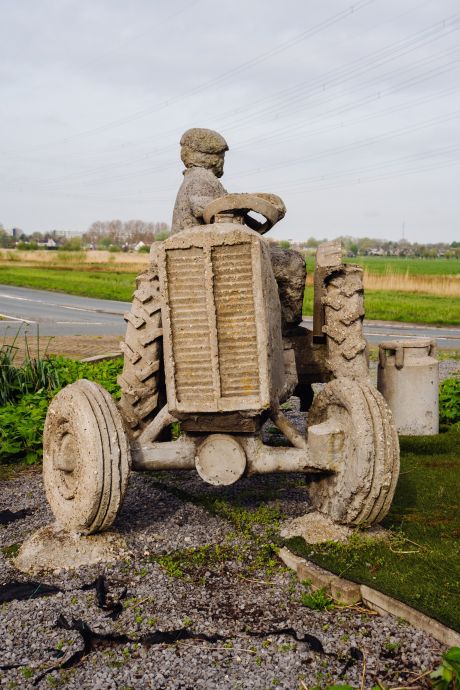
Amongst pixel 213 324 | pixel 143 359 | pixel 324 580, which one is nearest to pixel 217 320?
pixel 213 324

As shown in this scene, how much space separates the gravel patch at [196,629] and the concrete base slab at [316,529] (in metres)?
0.17

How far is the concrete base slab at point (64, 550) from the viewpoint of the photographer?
4.20m

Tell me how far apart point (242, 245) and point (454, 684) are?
2.17m

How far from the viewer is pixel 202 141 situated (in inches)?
199

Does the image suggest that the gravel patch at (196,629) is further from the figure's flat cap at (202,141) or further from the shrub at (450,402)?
the shrub at (450,402)

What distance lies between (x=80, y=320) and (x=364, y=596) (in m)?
16.2

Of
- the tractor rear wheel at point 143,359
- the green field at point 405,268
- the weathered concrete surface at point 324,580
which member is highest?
the tractor rear wheel at point 143,359

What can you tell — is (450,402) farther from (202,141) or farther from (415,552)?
(202,141)

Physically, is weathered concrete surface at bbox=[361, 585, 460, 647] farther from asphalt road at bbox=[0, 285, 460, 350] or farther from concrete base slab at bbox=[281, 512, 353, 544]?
asphalt road at bbox=[0, 285, 460, 350]

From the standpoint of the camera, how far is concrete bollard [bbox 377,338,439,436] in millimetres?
7004

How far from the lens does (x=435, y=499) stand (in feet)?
17.2

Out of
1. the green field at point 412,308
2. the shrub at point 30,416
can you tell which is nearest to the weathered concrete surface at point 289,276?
the shrub at point 30,416

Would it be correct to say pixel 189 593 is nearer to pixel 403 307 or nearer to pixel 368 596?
pixel 368 596

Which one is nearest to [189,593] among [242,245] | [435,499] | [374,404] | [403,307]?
[374,404]
